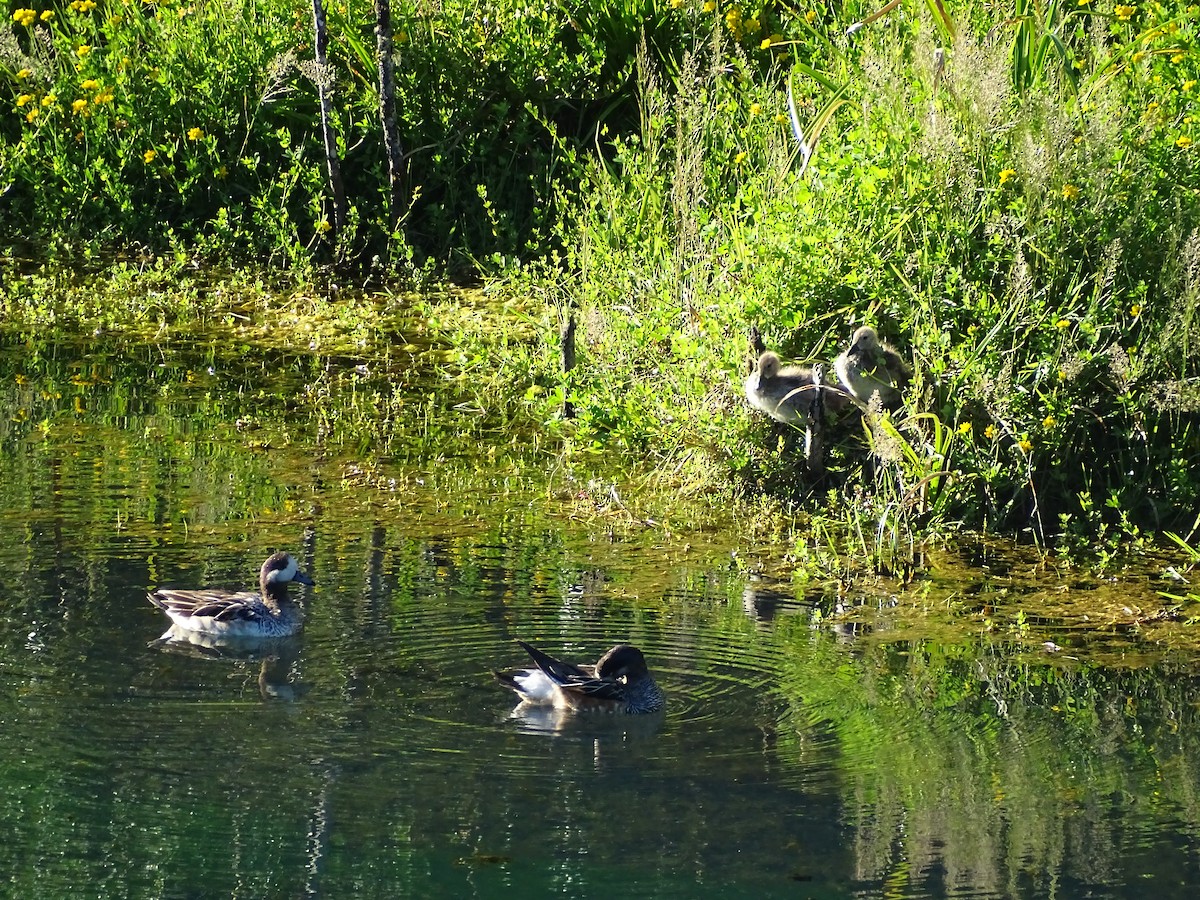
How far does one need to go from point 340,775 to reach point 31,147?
8.96 metres

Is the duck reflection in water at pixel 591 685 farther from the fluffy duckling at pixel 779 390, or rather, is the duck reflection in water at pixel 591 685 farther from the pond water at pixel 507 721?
the fluffy duckling at pixel 779 390

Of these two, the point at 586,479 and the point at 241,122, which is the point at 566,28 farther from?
the point at 586,479

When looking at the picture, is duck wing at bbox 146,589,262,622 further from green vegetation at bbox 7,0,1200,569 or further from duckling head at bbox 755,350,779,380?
duckling head at bbox 755,350,779,380

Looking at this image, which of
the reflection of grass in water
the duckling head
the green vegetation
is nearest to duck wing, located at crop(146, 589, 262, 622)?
the reflection of grass in water

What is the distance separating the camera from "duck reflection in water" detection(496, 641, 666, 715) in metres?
6.74

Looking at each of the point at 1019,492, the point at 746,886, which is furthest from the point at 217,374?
the point at 746,886

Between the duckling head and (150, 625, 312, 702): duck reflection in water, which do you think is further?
the duckling head

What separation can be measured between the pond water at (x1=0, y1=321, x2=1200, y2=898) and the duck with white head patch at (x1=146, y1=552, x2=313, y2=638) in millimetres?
107

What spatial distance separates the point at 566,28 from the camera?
1373 cm

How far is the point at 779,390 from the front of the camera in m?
8.91

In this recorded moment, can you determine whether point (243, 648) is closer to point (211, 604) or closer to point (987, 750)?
point (211, 604)

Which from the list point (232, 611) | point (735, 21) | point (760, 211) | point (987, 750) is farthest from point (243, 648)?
point (735, 21)

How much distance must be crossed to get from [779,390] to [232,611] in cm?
304

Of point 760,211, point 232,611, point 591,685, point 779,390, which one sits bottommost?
point 591,685
